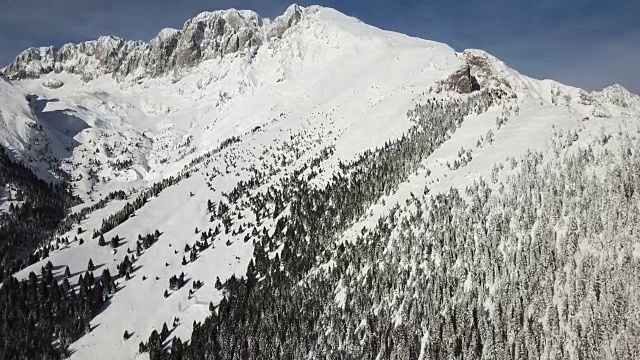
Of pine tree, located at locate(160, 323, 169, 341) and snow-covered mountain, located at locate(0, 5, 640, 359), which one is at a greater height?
snow-covered mountain, located at locate(0, 5, 640, 359)

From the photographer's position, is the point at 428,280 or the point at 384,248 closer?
the point at 428,280

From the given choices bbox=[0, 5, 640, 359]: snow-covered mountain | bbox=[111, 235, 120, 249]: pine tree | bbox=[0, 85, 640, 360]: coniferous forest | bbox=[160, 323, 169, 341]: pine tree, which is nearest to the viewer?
bbox=[0, 85, 640, 360]: coniferous forest

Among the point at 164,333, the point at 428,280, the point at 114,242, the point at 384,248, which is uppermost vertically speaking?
the point at 384,248

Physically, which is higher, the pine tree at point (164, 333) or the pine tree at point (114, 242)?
the pine tree at point (114, 242)

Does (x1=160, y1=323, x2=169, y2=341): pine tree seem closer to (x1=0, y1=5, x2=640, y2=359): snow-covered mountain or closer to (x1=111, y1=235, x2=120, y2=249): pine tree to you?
(x1=0, y1=5, x2=640, y2=359): snow-covered mountain

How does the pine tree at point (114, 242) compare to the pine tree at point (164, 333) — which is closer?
the pine tree at point (164, 333)

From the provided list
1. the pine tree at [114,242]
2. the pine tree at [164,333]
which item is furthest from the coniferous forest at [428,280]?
the pine tree at [114,242]

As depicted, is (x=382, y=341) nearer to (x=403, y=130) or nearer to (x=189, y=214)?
(x=403, y=130)

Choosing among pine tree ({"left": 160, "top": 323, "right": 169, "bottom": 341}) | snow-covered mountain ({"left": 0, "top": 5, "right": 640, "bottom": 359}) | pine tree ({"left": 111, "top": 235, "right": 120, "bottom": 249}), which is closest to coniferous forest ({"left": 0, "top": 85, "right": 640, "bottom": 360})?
pine tree ({"left": 160, "top": 323, "right": 169, "bottom": 341})

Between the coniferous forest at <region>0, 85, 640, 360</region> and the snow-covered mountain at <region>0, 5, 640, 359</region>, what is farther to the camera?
the snow-covered mountain at <region>0, 5, 640, 359</region>

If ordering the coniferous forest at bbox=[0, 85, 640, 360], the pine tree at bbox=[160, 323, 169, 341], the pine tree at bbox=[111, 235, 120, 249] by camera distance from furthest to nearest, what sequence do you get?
1. the pine tree at bbox=[111, 235, 120, 249]
2. the pine tree at bbox=[160, 323, 169, 341]
3. the coniferous forest at bbox=[0, 85, 640, 360]

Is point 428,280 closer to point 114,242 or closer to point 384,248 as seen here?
point 384,248

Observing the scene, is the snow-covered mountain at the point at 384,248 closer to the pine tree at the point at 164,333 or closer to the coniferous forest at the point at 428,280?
the coniferous forest at the point at 428,280

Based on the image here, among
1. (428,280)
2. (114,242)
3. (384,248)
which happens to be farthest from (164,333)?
(428,280)
